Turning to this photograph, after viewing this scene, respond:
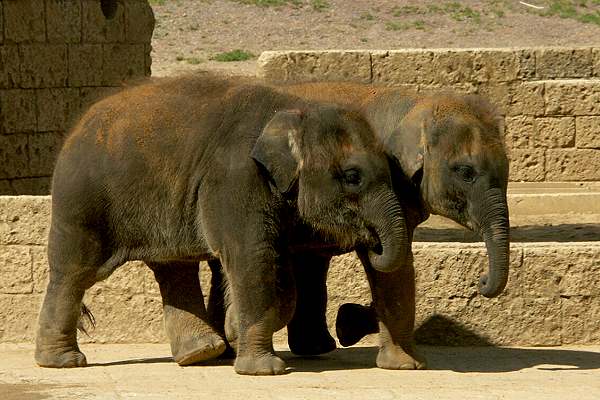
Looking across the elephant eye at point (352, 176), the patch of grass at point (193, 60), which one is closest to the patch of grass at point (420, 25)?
the patch of grass at point (193, 60)

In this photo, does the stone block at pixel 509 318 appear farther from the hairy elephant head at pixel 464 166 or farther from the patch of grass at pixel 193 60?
the patch of grass at pixel 193 60

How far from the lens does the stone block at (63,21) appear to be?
51.2 ft

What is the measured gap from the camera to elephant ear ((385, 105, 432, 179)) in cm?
891

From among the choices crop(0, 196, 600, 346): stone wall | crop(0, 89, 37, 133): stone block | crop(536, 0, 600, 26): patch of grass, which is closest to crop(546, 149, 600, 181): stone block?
crop(0, 89, 37, 133): stone block

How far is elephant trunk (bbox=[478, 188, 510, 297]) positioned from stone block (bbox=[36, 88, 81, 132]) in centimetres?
773

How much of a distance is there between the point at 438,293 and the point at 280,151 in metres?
1.80

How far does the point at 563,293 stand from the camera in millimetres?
9883

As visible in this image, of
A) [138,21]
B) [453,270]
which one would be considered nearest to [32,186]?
[138,21]

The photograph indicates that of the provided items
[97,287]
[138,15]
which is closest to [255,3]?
[138,15]

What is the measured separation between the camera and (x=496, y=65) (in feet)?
53.5

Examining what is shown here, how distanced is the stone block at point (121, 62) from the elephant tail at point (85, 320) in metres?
6.44

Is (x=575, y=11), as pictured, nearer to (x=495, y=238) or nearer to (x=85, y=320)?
(x=85, y=320)

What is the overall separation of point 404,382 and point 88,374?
5.88 feet

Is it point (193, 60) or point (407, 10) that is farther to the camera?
point (407, 10)
